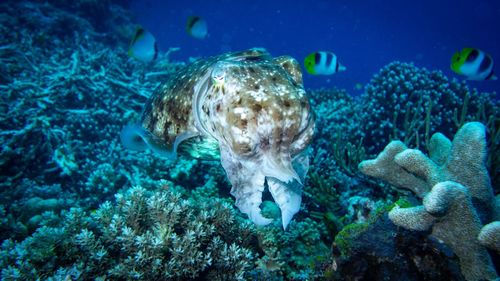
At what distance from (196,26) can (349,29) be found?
116 metres

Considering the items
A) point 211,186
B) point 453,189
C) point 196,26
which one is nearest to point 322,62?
point 196,26

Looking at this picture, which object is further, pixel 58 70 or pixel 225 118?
pixel 58 70

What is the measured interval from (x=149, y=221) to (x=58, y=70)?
8230 millimetres

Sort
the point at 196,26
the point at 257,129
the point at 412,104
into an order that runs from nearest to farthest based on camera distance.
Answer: the point at 257,129, the point at 412,104, the point at 196,26

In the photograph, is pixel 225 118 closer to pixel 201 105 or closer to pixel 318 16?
pixel 201 105

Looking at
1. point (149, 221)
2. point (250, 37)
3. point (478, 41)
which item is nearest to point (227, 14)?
point (250, 37)

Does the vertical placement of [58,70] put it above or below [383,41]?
below

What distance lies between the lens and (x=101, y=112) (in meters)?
8.29

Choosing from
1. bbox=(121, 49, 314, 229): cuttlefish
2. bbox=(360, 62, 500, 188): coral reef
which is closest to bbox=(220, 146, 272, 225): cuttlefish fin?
bbox=(121, 49, 314, 229): cuttlefish

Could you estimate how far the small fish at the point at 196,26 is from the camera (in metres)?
11.0

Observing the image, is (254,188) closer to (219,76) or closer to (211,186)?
(219,76)

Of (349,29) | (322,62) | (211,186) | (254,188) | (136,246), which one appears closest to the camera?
(254,188)

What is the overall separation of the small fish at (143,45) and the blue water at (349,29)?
62875mm

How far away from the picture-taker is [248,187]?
8.86 feet
